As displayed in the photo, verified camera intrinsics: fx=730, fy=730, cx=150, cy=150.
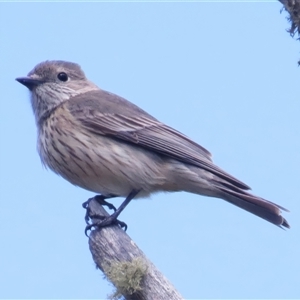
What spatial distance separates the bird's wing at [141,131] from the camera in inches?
296

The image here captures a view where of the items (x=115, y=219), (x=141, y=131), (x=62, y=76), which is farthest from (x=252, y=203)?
(x=62, y=76)

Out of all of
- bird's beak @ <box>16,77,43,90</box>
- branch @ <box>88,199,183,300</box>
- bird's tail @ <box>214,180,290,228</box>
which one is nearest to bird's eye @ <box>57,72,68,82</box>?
bird's beak @ <box>16,77,43,90</box>

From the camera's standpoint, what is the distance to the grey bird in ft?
24.4

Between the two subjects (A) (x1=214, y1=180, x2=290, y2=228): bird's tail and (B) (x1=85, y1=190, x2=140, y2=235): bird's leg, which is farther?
(A) (x1=214, y1=180, x2=290, y2=228): bird's tail

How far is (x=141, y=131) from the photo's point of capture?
310 inches

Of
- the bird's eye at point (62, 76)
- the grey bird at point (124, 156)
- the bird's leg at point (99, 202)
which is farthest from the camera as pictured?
the bird's eye at point (62, 76)

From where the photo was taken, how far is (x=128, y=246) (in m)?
4.99

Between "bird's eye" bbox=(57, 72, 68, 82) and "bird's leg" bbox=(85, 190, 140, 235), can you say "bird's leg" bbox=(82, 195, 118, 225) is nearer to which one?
"bird's leg" bbox=(85, 190, 140, 235)

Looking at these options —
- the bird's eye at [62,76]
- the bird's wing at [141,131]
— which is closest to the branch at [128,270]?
the bird's wing at [141,131]

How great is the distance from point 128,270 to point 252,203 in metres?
2.70

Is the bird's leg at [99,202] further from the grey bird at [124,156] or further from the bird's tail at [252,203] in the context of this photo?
the bird's tail at [252,203]

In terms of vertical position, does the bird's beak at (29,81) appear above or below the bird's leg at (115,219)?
above

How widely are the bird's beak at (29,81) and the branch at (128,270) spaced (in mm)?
3498

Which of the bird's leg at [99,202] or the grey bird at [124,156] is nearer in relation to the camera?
the bird's leg at [99,202]
